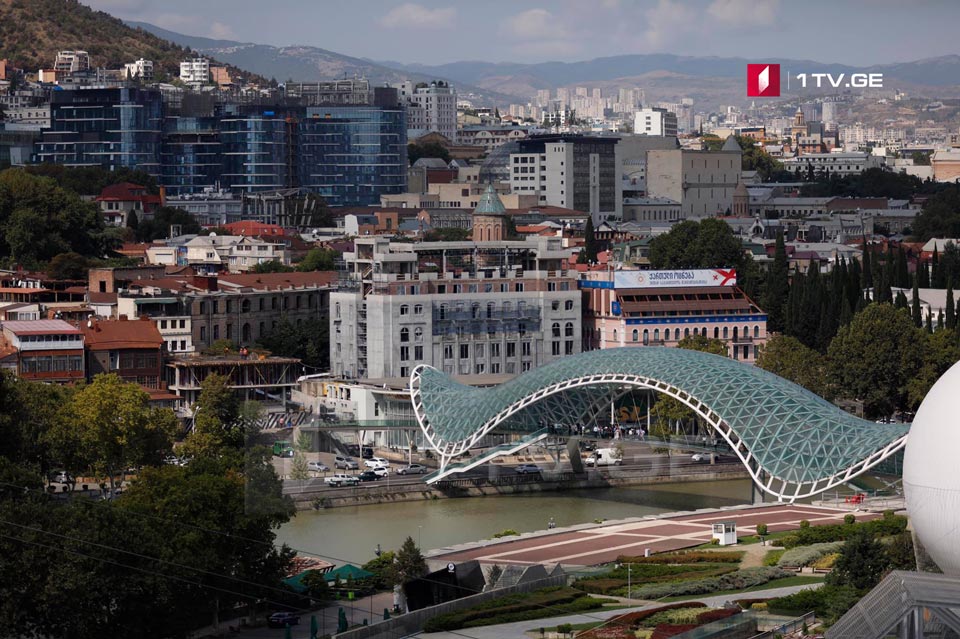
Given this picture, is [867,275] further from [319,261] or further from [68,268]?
[68,268]

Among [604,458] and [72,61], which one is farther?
[72,61]

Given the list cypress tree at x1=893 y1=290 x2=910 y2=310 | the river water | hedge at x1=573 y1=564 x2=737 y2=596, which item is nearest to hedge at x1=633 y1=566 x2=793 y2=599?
hedge at x1=573 y1=564 x2=737 y2=596

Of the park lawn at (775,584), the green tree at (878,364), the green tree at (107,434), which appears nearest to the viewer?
the park lawn at (775,584)

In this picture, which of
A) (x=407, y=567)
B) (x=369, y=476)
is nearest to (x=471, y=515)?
(x=369, y=476)

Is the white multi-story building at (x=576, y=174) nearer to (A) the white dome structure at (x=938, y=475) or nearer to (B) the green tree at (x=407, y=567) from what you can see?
(B) the green tree at (x=407, y=567)

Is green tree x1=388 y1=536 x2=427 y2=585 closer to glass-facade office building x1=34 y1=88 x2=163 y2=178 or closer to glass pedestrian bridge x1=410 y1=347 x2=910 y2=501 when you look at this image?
glass pedestrian bridge x1=410 y1=347 x2=910 y2=501

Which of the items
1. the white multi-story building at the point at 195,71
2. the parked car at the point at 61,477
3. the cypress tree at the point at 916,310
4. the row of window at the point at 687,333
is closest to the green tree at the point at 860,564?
the parked car at the point at 61,477

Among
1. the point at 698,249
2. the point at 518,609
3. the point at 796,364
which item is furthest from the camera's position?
the point at 698,249
